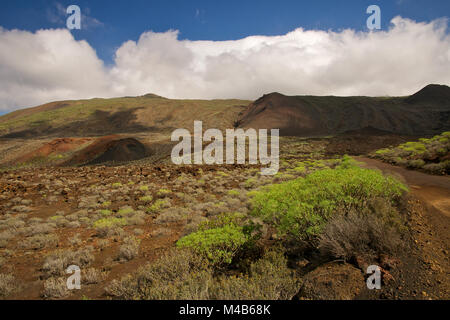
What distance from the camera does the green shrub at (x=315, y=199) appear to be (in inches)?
187

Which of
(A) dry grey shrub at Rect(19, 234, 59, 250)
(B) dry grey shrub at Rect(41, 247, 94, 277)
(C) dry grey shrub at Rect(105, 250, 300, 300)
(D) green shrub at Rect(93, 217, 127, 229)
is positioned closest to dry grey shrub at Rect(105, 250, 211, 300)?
(C) dry grey shrub at Rect(105, 250, 300, 300)

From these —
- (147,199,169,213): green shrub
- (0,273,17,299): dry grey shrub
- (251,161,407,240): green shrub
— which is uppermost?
(251,161,407,240): green shrub

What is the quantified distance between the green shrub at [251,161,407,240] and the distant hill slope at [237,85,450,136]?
1965 inches

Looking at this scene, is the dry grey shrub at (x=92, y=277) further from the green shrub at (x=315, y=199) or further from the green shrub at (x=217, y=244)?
the green shrub at (x=315, y=199)

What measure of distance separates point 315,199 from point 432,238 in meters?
2.25

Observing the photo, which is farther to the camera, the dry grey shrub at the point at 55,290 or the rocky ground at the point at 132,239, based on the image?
the dry grey shrub at the point at 55,290

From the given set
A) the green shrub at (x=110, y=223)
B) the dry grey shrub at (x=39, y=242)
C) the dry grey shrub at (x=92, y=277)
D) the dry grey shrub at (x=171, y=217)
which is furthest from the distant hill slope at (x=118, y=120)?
the dry grey shrub at (x=92, y=277)

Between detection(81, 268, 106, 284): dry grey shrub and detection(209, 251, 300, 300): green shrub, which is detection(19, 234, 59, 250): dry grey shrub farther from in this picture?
detection(209, 251, 300, 300): green shrub

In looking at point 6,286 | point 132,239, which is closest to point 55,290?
point 6,286

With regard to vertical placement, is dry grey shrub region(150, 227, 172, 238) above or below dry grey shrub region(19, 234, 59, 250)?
above

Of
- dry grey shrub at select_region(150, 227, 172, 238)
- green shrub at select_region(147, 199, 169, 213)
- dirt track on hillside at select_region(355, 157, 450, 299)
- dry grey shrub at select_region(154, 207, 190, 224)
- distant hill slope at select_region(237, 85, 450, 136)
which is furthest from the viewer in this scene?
distant hill slope at select_region(237, 85, 450, 136)

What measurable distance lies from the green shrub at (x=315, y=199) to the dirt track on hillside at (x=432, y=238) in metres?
0.84

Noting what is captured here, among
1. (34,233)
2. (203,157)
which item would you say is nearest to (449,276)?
(34,233)

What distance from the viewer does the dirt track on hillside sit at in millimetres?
3247
